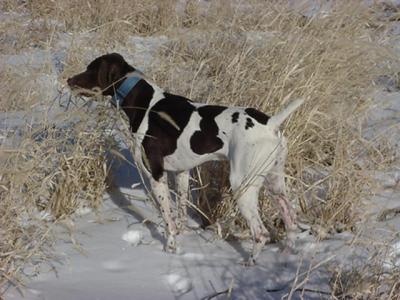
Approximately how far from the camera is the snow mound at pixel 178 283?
2846 millimetres

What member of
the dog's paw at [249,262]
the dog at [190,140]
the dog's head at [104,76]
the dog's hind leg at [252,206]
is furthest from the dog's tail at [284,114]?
the dog's head at [104,76]

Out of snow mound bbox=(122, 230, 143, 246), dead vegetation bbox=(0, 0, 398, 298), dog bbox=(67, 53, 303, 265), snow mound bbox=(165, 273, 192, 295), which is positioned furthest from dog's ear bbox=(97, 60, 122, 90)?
snow mound bbox=(165, 273, 192, 295)

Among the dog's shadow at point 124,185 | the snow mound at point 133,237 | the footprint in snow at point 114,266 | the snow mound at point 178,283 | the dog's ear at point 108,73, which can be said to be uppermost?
the dog's ear at point 108,73

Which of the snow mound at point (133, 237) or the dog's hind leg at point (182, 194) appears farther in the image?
the dog's hind leg at point (182, 194)

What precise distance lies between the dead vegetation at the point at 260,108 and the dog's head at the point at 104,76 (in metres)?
0.24

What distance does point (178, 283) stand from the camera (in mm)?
2914

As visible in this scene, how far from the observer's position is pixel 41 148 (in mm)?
3479

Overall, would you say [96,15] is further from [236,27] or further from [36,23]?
[236,27]

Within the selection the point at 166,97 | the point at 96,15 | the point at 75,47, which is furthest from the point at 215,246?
the point at 96,15

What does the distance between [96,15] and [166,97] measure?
157 inches

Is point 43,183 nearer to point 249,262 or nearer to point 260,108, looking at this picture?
point 249,262

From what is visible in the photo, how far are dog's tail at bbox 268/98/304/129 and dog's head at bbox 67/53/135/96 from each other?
37.7 inches

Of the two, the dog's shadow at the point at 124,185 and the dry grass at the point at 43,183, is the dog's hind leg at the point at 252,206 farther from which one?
the dry grass at the point at 43,183

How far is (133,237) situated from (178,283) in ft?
2.14
